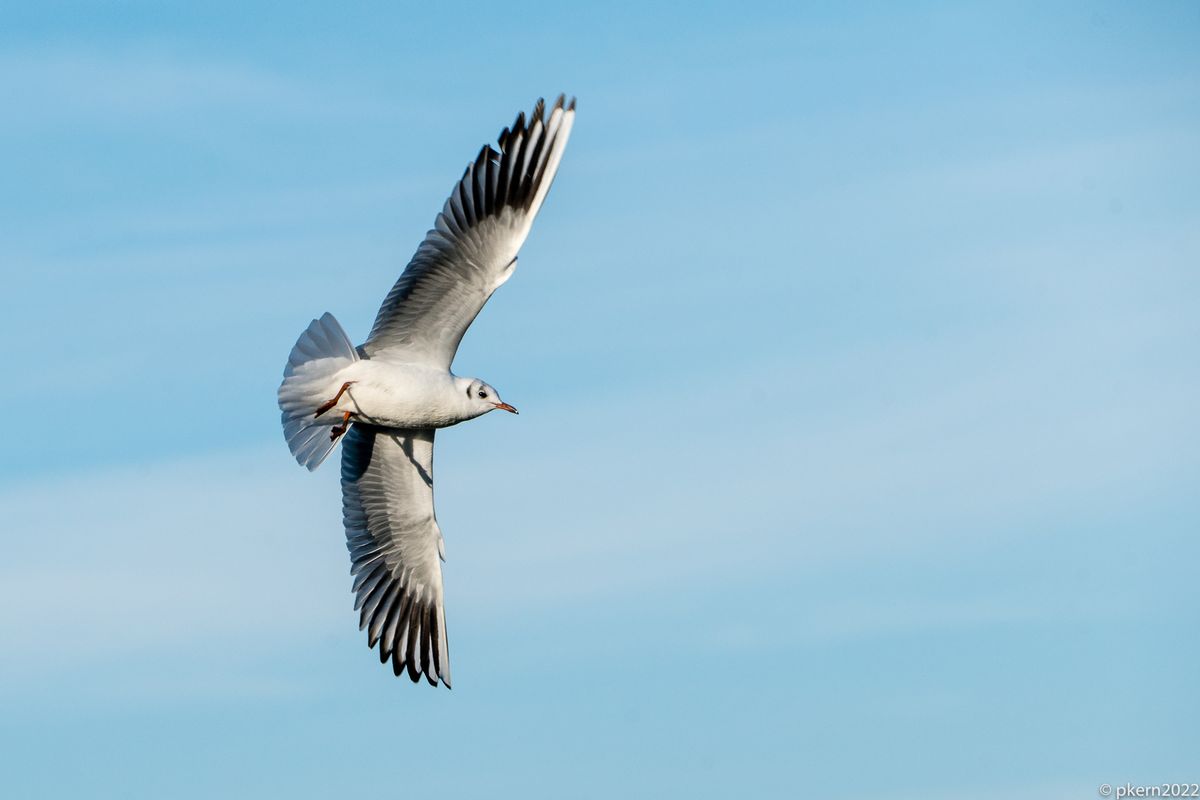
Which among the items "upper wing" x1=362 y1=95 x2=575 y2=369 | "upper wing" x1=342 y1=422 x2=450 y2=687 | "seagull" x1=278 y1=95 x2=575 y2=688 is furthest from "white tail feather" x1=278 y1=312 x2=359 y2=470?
"upper wing" x1=342 y1=422 x2=450 y2=687

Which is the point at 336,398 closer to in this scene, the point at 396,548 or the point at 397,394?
the point at 397,394

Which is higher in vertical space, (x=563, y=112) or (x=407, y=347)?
(x=563, y=112)

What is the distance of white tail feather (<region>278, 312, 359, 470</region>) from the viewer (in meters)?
15.5

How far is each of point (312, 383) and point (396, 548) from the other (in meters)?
2.37

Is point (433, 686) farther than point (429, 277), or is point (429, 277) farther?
point (433, 686)

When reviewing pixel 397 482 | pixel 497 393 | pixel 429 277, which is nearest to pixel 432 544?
pixel 397 482

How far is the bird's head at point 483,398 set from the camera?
1595 cm

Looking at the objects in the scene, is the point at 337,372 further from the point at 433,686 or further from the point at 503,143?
the point at 433,686

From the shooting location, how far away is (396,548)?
17.2 m

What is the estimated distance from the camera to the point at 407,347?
1591cm

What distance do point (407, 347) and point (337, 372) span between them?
2.30ft

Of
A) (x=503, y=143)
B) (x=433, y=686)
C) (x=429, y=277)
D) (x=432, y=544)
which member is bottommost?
(x=433, y=686)

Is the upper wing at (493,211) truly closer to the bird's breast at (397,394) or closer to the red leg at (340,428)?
the bird's breast at (397,394)

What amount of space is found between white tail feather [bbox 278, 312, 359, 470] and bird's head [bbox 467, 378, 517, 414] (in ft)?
3.61
